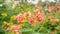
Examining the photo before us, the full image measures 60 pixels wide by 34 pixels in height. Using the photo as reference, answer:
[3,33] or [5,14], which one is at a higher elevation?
[5,14]

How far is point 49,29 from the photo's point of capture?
11.7ft

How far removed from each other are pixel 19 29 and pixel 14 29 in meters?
0.10

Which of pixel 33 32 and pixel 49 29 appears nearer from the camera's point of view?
pixel 33 32

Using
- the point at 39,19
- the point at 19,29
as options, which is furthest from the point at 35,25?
the point at 19,29

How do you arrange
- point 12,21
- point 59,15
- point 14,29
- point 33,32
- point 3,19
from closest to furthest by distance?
point 14,29 < point 33,32 < point 12,21 < point 3,19 < point 59,15

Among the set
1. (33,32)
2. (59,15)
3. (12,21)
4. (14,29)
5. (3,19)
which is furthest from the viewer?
(59,15)

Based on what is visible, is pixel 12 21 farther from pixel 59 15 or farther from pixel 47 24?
pixel 59 15

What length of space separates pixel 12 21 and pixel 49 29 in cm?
58

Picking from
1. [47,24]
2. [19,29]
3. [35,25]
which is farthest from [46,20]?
[19,29]

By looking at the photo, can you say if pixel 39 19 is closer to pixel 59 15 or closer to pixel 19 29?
pixel 19 29

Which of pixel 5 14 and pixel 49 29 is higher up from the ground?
pixel 5 14

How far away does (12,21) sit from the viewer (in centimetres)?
338

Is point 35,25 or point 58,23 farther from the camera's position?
point 58,23

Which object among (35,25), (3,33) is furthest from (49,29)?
(3,33)
